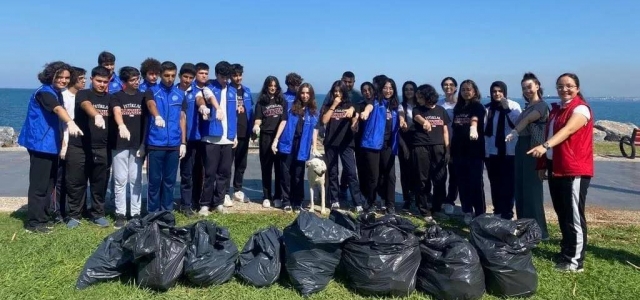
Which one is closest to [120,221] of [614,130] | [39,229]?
[39,229]

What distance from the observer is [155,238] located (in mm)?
3998

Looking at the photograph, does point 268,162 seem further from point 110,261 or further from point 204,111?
point 110,261

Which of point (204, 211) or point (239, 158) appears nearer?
point (204, 211)

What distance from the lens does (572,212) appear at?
4.72 metres

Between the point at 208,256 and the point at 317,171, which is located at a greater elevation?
the point at 317,171

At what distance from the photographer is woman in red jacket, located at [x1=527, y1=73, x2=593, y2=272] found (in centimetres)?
459

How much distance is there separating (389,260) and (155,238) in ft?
6.32

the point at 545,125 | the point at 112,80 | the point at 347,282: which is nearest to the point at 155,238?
the point at 347,282

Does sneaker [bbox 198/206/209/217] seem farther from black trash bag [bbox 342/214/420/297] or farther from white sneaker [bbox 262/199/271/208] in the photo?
black trash bag [bbox 342/214/420/297]

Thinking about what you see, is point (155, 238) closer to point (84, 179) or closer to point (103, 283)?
point (103, 283)

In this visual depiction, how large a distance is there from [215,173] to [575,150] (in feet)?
14.3

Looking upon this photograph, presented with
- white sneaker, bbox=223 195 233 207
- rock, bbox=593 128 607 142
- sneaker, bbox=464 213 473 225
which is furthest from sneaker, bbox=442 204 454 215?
rock, bbox=593 128 607 142

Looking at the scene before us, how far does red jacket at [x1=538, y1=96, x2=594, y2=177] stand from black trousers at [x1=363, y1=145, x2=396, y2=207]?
2557 mm

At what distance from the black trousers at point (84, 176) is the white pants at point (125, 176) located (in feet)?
0.50
